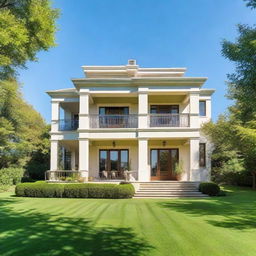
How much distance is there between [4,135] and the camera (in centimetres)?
2364

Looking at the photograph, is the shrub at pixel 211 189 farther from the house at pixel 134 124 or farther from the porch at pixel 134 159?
the porch at pixel 134 159

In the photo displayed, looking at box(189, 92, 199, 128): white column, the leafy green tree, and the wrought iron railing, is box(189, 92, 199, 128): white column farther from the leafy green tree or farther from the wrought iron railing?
the wrought iron railing

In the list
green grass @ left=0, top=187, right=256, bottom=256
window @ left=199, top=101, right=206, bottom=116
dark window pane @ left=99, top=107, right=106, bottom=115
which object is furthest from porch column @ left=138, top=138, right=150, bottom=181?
green grass @ left=0, top=187, right=256, bottom=256

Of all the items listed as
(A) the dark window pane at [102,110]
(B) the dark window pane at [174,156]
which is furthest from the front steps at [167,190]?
(A) the dark window pane at [102,110]

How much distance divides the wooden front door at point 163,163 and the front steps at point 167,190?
9.57 feet

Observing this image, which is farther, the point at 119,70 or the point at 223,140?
the point at 119,70

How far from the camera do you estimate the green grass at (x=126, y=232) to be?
210 inches

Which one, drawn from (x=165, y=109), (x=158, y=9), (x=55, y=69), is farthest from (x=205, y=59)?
(x=55, y=69)

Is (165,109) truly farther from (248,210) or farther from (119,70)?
(248,210)

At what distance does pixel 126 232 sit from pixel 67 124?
14957mm

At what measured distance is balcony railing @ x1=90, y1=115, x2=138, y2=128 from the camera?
1938cm

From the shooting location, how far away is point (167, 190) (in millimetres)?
16250

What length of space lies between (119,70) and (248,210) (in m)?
15.3

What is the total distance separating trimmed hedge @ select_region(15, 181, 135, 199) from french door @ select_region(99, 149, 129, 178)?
18.3 ft
